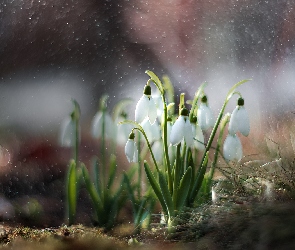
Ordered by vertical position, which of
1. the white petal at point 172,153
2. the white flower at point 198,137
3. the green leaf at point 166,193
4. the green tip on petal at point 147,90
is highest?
the green tip on petal at point 147,90

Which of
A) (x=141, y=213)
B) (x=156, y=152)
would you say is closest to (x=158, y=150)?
(x=156, y=152)

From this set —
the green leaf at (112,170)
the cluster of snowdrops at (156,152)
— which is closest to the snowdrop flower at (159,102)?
the cluster of snowdrops at (156,152)

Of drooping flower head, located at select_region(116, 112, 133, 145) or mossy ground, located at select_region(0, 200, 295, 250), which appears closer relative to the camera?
mossy ground, located at select_region(0, 200, 295, 250)

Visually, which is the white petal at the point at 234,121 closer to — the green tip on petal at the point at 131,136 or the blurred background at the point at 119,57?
the blurred background at the point at 119,57

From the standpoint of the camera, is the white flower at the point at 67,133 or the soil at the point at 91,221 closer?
the soil at the point at 91,221

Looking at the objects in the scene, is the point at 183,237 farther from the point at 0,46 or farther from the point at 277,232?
the point at 0,46

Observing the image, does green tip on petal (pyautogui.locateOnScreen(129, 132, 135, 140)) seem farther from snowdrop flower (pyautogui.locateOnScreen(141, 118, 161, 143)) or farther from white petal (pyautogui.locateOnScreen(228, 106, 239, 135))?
white petal (pyautogui.locateOnScreen(228, 106, 239, 135))

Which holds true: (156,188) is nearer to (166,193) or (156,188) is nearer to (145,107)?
(166,193)

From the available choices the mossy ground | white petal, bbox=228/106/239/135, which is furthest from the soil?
white petal, bbox=228/106/239/135
